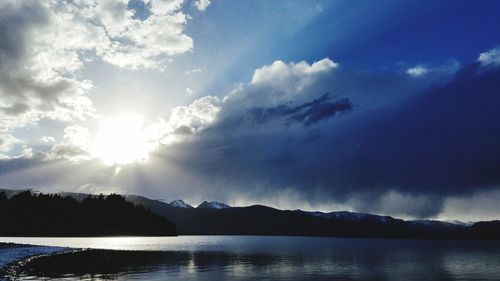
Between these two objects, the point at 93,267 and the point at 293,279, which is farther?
the point at 93,267

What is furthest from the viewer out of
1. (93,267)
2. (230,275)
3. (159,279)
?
(93,267)

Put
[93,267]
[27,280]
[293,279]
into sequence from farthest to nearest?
1. [93,267]
2. [293,279]
3. [27,280]

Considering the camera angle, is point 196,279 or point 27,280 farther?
point 196,279

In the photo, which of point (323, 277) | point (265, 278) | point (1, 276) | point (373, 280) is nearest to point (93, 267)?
point (1, 276)

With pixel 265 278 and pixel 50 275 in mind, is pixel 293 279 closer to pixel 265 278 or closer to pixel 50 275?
pixel 265 278

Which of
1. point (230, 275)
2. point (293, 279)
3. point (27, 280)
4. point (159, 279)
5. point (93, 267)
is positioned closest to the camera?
point (27, 280)

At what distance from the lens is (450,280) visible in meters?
81.6

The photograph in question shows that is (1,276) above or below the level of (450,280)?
above

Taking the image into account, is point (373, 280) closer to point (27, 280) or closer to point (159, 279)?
point (159, 279)

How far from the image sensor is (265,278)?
250 feet

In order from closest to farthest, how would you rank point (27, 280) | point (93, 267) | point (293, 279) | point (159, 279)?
point (27, 280), point (159, 279), point (293, 279), point (93, 267)

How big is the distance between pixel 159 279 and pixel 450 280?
2186 inches

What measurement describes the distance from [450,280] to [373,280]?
55.9 ft

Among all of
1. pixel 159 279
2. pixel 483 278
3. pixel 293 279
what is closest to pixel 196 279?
pixel 159 279
